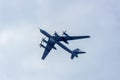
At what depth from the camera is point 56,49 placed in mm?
199375

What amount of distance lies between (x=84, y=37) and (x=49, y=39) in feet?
52.3

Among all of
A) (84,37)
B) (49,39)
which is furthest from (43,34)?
(84,37)

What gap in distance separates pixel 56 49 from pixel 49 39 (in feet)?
16.9

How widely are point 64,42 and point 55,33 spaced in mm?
5278

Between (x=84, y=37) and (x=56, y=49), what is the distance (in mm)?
14587

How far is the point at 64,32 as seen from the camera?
193 metres

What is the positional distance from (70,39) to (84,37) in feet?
23.6

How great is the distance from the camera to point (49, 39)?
198750 millimetres

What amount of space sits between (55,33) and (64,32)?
4.61 metres

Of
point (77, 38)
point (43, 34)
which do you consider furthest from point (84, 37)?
point (43, 34)

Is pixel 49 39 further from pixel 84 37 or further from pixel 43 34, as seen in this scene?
pixel 84 37

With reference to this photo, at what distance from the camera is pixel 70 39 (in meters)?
Result: 196

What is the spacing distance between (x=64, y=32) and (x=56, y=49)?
1022cm

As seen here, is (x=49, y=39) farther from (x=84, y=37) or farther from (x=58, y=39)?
(x=84, y=37)
